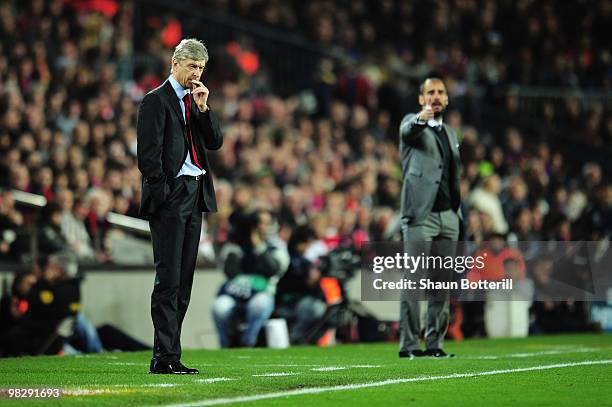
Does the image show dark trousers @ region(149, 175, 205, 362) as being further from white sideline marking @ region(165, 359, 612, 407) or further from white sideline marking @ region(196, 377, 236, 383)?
white sideline marking @ region(165, 359, 612, 407)

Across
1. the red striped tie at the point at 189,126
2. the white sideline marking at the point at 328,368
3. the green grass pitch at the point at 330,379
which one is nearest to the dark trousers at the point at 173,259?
the red striped tie at the point at 189,126

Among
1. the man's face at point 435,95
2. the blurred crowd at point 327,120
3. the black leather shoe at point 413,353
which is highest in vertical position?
the blurred crowd at point 327,120

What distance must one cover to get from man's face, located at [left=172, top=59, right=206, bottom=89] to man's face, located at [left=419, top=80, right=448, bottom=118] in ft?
9.47

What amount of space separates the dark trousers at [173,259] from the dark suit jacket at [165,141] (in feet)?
0.32

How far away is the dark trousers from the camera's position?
9344mm

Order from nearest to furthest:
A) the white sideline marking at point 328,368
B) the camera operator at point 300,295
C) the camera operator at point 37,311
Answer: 1. the white sideline marking at point 328,368
2. the camera operator at point 37,311
3. the camera operator at point 300,295

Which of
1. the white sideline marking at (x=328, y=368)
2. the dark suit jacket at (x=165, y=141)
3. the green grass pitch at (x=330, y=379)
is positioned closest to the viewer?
the green grass pitch at (x=330, y=379)

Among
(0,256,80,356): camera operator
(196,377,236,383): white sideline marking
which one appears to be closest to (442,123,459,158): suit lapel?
(196,377,236,383): white sideline marking

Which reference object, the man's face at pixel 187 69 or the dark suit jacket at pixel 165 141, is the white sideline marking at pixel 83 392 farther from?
the man's face at pixel 187 69

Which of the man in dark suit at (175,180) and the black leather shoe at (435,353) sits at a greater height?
the man in dark suit at (175,180)

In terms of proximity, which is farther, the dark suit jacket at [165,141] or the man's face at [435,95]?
the man's face at [435,95]

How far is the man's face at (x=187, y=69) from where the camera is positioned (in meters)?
9.46

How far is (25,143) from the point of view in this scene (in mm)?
18078

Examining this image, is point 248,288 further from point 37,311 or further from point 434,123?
point 434,123
